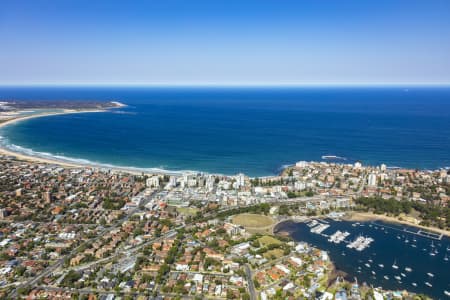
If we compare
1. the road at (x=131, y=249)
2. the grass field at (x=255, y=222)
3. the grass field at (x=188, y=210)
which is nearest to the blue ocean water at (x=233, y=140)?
the road at (x=131, y=249)

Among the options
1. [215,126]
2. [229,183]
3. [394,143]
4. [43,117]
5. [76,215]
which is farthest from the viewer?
[43,117]

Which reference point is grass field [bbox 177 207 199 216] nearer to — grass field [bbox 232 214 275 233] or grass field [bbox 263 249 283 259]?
grass field [bbox 232 214 275 233]

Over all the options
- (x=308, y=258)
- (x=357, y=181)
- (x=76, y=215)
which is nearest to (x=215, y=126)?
(x=357, y=181)

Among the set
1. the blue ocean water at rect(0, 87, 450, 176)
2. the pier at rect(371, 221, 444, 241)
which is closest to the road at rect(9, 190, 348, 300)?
the pier at rect(371, 221, 444, 241)

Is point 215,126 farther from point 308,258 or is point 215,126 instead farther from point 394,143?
point 308,258

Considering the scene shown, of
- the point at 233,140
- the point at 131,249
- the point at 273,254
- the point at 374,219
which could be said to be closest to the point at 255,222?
the point at 273,254

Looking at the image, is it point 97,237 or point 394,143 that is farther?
point 394,143

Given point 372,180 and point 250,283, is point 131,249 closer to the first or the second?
point 250,283
